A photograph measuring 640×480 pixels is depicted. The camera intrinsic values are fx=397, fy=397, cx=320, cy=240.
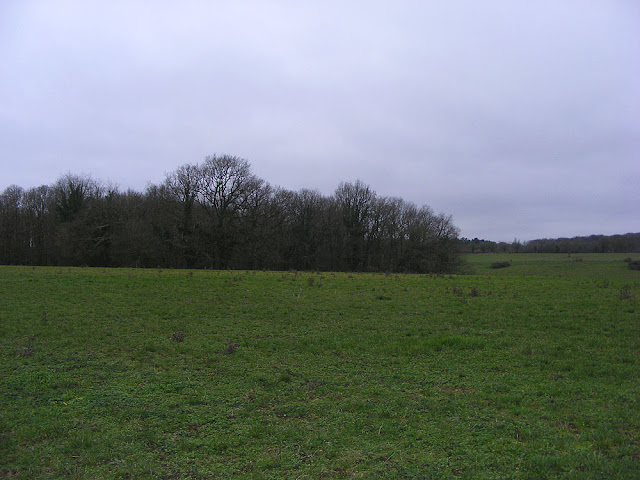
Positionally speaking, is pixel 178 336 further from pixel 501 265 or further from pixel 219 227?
pixel 501 265

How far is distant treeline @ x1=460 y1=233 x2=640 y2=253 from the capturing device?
6999 cm

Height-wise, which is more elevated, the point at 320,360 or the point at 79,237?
the point at 79,237

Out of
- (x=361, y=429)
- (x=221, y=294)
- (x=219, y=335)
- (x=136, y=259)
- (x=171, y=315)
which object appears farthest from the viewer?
(x=136, y=259)

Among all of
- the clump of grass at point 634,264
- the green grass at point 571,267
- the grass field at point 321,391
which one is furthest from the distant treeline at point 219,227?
the grass field at point 321,391

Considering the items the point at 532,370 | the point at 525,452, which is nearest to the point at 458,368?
the point at 532,370

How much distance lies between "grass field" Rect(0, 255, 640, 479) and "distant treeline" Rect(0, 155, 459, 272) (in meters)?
36.3

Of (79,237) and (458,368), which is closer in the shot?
(458,368)

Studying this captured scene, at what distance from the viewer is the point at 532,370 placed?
26.5ft

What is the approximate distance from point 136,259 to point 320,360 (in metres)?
45.1

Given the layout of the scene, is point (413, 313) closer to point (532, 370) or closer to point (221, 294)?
point (532, 370)

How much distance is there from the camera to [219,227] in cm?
5134

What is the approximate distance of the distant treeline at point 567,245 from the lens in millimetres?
69988

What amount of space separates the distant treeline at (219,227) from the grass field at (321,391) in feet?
119

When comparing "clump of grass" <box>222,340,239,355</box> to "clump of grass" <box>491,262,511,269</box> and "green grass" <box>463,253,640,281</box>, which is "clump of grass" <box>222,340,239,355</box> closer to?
"green grass" <box>463,253,640,281</box>
